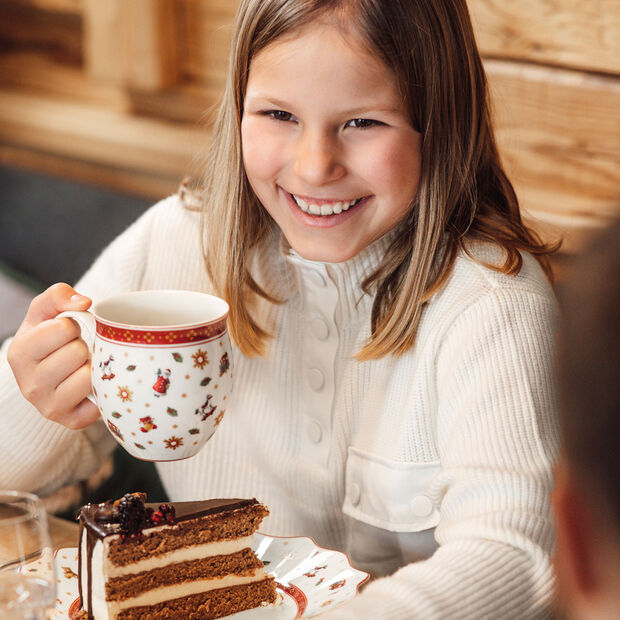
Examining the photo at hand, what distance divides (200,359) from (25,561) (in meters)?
0.25

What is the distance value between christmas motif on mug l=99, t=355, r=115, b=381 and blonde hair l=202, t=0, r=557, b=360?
39 centimetres

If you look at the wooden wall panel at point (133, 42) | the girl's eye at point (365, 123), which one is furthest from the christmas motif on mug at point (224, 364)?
the wooden wall panel at point (133, 42)

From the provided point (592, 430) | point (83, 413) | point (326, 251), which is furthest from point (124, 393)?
point (592, 430)

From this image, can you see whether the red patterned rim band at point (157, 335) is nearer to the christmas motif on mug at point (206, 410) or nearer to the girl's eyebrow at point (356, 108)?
the christmas motif on mug at point (206, 410)

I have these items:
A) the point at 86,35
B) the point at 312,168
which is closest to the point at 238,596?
the point at 312,168

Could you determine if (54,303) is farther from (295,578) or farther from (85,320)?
(295,578)

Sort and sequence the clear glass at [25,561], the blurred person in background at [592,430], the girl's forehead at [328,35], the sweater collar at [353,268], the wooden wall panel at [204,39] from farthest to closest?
the wooden wall panel at [204,39], the sweater collar at [353,268], the girl's forehead at [328,35], the clear glass at [25,561], the blurred person in background at [592,430]

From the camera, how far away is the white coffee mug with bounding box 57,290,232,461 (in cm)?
89

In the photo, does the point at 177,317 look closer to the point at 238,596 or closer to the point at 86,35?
the point at 238,596

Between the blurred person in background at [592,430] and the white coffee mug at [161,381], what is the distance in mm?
510

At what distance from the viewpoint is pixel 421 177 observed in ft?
3.74

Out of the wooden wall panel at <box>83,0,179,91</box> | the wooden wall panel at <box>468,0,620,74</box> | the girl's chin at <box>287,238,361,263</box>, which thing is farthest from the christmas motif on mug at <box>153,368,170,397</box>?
the wooden wall panel at <box>83,0,179,91</box>

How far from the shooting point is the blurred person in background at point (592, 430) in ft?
1.30

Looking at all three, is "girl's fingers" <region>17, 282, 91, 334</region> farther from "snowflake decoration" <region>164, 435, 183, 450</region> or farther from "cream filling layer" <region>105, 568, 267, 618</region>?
"cream filling layer" <region>105, 568, 267, 618</region>
